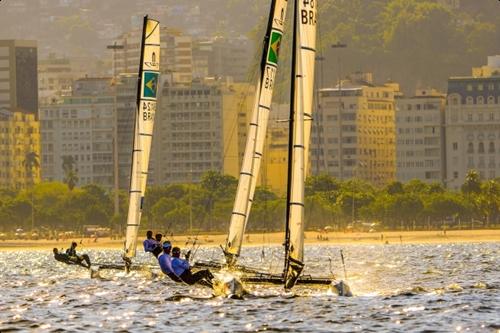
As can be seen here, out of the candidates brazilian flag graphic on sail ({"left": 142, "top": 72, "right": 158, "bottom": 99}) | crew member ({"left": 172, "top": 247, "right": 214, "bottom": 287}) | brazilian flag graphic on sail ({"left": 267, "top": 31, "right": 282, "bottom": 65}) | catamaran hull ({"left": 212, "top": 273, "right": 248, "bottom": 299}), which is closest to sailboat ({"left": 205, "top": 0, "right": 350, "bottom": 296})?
catamaran hull ({"left": 212, "top": 273, "right": 248, "bottom": 299})

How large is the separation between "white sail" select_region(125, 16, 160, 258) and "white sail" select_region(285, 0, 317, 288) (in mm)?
28030

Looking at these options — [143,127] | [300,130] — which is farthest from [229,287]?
[143,127]

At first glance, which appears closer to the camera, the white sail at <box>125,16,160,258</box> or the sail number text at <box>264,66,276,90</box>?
the sail number text at <box>264,66,276,90</box>

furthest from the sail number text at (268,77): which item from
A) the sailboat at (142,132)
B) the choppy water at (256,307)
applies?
the sailboat at (142,132)

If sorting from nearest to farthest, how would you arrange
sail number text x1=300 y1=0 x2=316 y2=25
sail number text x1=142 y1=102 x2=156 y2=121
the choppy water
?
the choppy water
sail number text x1=300 y1=0 x2=316 y2=25
sail number text x1=142 y1=102 x2=156 y2=121

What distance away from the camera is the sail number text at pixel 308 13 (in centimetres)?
7406

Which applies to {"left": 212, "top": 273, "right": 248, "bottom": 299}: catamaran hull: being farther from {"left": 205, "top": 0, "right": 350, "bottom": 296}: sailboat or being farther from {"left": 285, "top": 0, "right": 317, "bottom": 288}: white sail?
{"left": 285, "top": 0, "right": 317, "bottom": 288}: white sail

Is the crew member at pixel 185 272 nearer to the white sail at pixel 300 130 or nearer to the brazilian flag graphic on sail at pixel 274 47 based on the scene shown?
the white sail at pixel 300 130

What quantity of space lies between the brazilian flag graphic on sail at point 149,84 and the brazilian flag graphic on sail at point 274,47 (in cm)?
1848

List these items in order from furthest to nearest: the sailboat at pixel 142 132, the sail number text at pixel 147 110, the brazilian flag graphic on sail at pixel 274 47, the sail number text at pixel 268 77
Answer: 1. the sail number text at pixel 147 110
2. the sailboat at pixel 142 132
3. the sail number text at pixel 268 77
4. the brazilian flag graphic on sail at pixel 274 47

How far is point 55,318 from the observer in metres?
71.3

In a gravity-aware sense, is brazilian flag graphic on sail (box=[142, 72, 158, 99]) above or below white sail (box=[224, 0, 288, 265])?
above

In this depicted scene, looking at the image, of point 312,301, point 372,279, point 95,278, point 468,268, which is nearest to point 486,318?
point 312,301

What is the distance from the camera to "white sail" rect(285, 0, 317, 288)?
72.9 m
